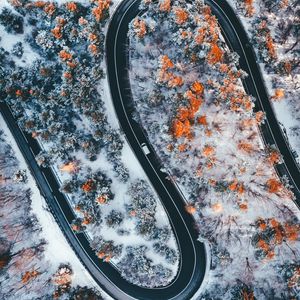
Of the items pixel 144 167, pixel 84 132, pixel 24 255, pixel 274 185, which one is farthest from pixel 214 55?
pixel 24 255

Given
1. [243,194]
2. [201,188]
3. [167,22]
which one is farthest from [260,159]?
[167,22]

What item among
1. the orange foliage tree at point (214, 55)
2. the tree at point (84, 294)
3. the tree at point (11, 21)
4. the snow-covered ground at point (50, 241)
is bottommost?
the tree at point (84, 294)

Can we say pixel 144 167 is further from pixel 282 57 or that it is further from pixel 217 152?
pixel 282 57

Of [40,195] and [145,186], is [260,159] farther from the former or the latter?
[40,195]

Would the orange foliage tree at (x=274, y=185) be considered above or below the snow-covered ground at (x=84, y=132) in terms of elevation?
below

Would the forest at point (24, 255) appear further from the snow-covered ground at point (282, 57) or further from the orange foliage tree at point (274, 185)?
the snow-covered ground at point (282, 57)

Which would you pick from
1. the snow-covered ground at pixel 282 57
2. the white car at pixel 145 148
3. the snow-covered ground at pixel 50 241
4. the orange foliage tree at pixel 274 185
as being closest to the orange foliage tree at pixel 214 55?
the snow-covered ground at pixel 282 57
